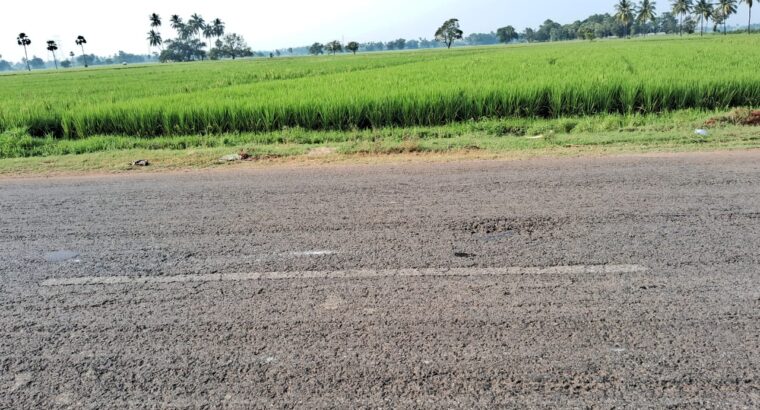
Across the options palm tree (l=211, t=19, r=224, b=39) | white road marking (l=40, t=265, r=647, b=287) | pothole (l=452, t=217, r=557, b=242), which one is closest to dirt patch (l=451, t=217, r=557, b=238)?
pothole (l=452, t=217, r=557, b=242)

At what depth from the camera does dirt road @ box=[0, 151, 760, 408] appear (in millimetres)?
2697

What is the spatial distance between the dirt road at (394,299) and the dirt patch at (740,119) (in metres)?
4.94

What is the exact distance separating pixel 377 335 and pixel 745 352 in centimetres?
188

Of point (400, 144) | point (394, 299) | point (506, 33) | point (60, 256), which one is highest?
point (506, 33)

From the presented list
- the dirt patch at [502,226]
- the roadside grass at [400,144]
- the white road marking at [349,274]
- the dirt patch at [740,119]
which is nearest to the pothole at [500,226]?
the dirt patch at [502,226]

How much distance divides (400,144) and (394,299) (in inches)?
246

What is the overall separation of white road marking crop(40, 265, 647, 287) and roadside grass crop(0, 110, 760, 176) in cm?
463

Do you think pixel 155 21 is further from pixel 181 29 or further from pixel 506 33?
pixel 506 33

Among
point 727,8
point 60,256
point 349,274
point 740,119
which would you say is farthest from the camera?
point 727,8

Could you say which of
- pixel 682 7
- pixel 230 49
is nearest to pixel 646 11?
pixel 682 7

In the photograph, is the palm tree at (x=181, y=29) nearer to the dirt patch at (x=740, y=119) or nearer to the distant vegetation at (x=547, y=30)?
the distant vegetation at (x=547, y=30)

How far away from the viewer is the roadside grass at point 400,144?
881 centimetres

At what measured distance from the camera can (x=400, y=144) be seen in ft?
31.4

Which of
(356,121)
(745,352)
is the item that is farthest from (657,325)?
(356,121)
